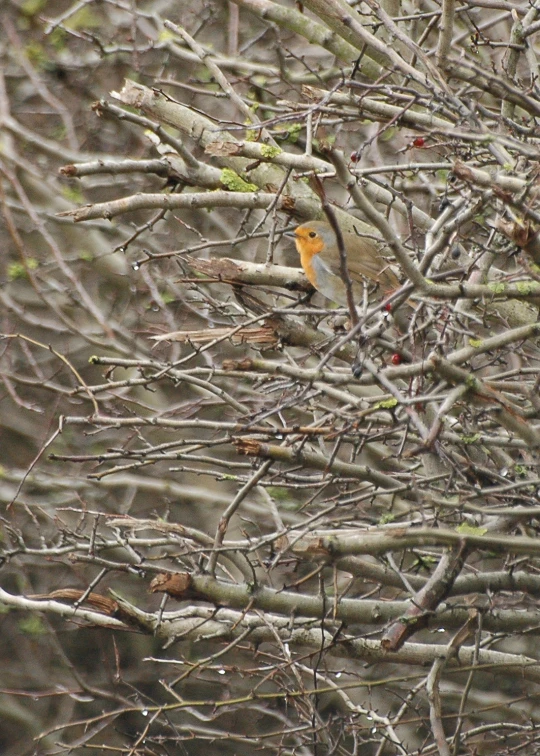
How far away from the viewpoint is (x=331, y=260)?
5613 millimetres

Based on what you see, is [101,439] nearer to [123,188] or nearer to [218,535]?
[123,188]

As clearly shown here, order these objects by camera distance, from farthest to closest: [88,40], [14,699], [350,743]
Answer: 1. [14,699]
2. [350,743]
3. [88,40]

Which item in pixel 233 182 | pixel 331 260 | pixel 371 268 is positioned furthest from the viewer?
pixel 371 268

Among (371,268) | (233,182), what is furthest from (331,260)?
(233,182)

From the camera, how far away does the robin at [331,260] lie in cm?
533

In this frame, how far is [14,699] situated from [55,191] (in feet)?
17.7

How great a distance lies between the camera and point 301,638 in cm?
458

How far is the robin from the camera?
533 centimetres

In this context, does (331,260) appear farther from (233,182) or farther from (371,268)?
(233,182)

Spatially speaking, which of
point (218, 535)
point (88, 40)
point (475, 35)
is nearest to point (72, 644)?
point (88, 40)

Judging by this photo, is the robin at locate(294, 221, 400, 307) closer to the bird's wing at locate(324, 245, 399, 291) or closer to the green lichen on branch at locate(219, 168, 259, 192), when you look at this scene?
the bird's wing at locate(324, 245, 399, 291)

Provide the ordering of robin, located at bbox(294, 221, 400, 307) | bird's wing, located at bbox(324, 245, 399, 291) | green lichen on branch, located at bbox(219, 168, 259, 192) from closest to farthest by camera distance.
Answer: green lichen on branch, located at bbox(219, 168, 259, 192) < robin, located at bbox(294, 221, 400, 307) < bird's wing, located at bbox(324, 245, 399, 291)

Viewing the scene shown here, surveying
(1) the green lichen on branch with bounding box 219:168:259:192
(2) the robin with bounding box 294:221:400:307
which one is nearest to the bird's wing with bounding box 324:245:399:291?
(2) the robin with bounding box 294:221:400:307

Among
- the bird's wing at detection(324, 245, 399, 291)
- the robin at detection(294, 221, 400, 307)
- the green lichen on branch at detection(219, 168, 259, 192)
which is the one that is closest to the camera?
the green lichen on branch at detection(219, 168, 259, 192)
